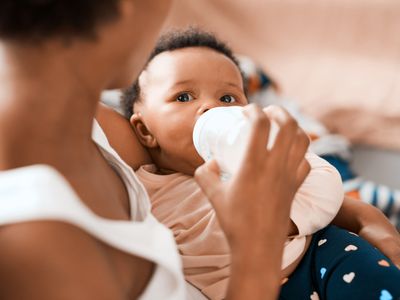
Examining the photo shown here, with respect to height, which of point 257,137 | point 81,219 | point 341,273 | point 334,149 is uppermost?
point 257,137

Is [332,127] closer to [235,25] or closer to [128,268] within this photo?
[235,25]

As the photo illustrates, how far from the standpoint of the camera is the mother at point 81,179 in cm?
57

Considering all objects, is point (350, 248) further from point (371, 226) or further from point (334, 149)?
point (334, 149)

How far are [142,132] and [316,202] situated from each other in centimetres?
39

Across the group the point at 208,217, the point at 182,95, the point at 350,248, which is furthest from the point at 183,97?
the point at 350,248

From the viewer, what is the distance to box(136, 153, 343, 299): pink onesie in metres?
0.90

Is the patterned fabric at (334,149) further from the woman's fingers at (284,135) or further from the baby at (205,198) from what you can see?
the woman's fingers at (284,135)

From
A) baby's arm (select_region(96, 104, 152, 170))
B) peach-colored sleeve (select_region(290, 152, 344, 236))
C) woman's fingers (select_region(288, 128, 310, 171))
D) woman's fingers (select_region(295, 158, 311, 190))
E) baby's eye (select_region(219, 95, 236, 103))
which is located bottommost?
baby's arm (select_region(96, 104, 152, 170))

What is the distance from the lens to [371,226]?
3.51 feet

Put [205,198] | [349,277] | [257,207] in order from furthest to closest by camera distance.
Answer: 1. [205,198]
2. [349,277]
3. [257,207]

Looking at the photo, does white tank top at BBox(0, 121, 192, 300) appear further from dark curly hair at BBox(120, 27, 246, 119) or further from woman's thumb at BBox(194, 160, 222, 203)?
dark curly hair at BBox(120, 27, 246, 119)

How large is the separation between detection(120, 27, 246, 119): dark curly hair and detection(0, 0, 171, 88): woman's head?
0.52 metres

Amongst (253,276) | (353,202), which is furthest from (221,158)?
(353,202)

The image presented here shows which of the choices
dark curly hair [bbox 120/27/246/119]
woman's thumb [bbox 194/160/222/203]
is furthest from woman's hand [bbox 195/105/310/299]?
dark curly hair [bbox 120/27/246/119]
